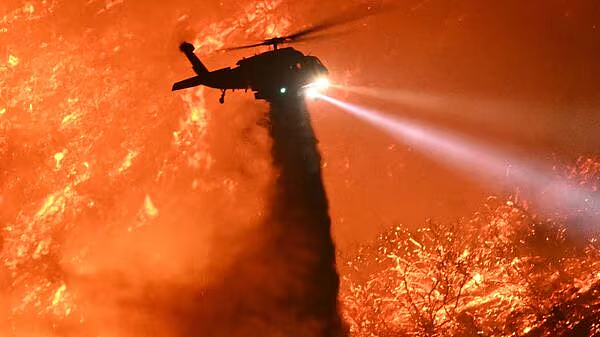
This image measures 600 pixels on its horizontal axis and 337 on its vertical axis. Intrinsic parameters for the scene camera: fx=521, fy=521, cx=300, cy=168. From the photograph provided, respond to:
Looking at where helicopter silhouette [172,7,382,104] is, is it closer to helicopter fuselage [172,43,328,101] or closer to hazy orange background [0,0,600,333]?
helicopter fuselage [172,43,328,101]

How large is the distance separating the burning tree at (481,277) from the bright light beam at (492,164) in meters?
0.45

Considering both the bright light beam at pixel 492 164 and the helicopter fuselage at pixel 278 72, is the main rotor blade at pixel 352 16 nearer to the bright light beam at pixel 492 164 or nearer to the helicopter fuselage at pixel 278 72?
the bright light beam at pixel 492 164

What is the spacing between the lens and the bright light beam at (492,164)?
1686 centimetres

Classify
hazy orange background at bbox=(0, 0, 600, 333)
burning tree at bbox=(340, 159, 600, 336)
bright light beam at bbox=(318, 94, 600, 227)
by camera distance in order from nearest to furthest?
burning tree at bbox=(340, 159, 600, 336)
bright light beam at bbox=(318, 94, 600, 227)
hazy orange background at bbox=(0, 0, 600, 333)

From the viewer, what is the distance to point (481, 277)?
17.2 meters

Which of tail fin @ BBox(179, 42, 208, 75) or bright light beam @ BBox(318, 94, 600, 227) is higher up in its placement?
tail fin @ BBox(179, 42, 208, 75)

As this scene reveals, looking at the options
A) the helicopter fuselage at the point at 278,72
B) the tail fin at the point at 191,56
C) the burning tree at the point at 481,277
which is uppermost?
the tail fin at the point at 191,56

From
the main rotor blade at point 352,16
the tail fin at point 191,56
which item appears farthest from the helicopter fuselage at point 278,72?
the main rotor blade at point 352,16

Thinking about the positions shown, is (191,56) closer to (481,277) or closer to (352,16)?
(352,16)

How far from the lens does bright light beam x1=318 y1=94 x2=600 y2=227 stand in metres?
16.9

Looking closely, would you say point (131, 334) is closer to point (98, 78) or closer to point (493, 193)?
point (98, 78)

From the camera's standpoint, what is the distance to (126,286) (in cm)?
2053

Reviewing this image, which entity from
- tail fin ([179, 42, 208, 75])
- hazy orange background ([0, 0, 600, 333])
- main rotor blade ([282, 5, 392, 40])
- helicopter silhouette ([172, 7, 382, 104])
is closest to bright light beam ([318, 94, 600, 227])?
hazy orange background ([0, 0, 600, 333])

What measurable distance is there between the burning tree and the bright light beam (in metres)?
0.45
